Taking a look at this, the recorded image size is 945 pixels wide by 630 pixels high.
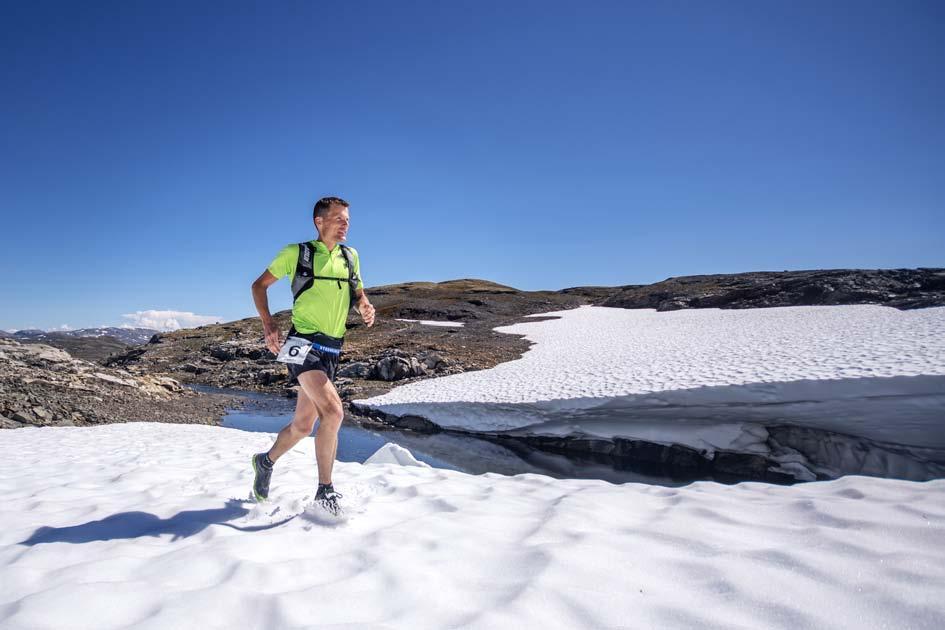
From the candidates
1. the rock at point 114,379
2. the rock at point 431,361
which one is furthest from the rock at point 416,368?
the rock at point 114,379

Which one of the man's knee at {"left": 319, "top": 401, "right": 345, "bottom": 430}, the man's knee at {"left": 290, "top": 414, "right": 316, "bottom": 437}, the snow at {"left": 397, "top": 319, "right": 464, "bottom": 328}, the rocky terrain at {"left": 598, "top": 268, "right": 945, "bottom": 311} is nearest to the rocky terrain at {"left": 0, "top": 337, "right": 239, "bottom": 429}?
the man's knee at {"left": 290, "top": 414, "right": 316, "bottom": 437}

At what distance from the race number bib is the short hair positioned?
1.01 metres

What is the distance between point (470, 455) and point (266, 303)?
19.7 ft

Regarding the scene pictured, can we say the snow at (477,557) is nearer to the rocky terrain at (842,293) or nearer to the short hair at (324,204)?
the short hair at (324,204)

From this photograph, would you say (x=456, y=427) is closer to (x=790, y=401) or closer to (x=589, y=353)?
(x=790, y=401)

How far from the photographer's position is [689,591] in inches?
84.1

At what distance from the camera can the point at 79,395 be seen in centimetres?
1187

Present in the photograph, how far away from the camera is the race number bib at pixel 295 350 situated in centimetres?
331

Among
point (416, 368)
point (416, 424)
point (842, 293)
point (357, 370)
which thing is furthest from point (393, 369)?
point (842, 293)

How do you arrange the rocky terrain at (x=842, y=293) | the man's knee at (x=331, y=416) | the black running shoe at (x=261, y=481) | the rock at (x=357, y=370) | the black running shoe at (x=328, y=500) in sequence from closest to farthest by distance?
1. the black running shoe at (x=328, y=500)
2. the man's knee at (x=331, y=416)
3. the black running shoe at (x=261, y=481)
4. the rock at (x=357, y=370)
5. the rocky terrain at (x=842, y=293)

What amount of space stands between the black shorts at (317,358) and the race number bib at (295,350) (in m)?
0.05

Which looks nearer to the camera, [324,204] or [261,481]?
[324,204]

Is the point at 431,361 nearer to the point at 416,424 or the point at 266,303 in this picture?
the point at 416,424

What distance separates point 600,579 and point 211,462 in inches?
→ 208
